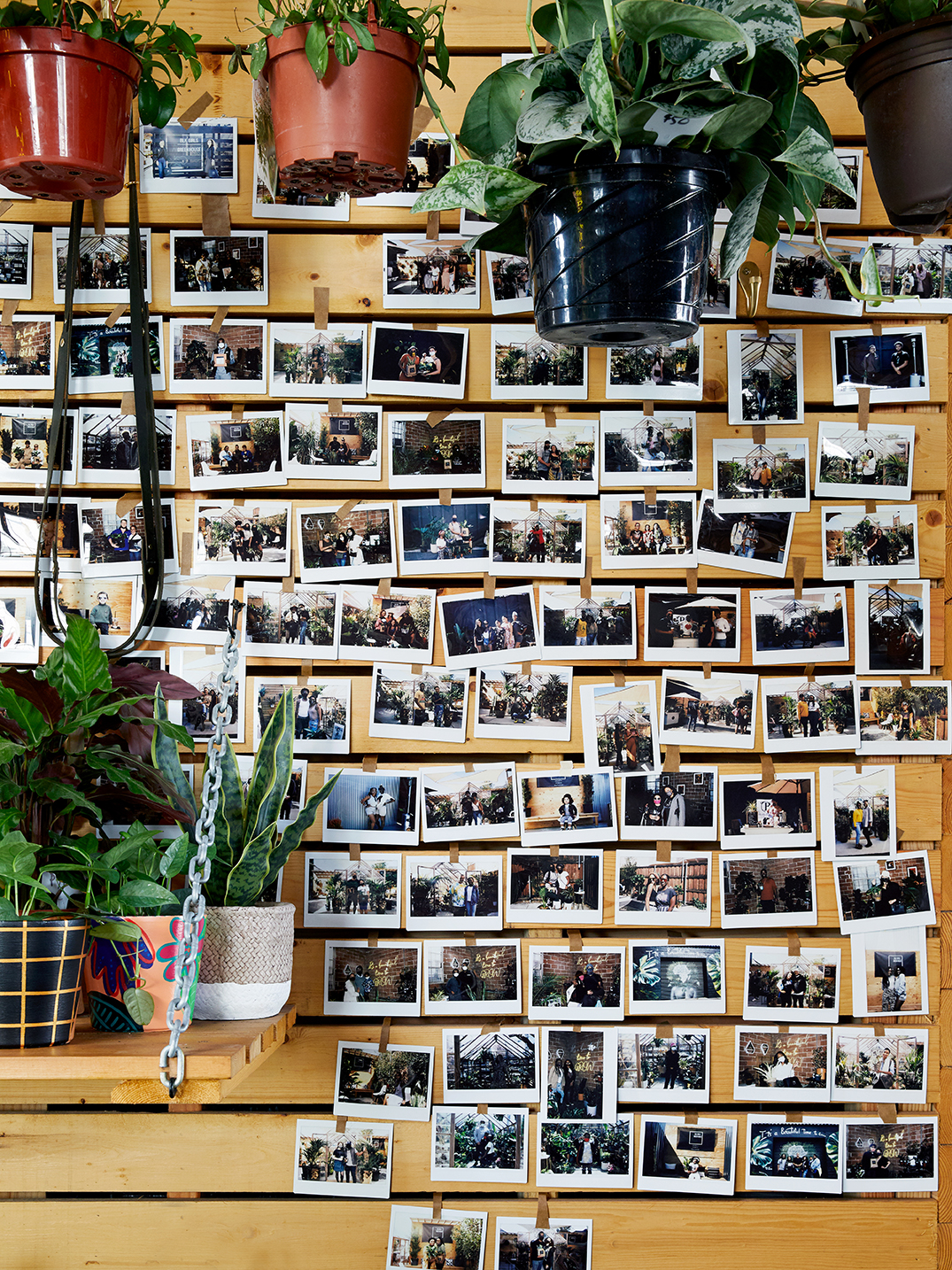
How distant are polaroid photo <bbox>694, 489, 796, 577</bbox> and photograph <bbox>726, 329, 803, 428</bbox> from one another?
181 mm

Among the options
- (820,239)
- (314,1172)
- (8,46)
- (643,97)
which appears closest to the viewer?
(643,97)

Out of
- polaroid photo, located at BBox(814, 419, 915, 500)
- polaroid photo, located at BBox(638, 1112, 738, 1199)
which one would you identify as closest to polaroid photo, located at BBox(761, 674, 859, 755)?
polaroid photo, located at BBox(814, 419, 915, 500)

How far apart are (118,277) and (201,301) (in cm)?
17

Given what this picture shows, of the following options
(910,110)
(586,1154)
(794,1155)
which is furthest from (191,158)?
(794,1155)

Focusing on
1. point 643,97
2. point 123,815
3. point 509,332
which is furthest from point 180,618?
point 643,97

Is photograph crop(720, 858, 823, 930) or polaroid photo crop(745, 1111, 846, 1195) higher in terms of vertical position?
photograph crop(720, 858, 823, 930)

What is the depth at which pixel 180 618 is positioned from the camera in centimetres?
184

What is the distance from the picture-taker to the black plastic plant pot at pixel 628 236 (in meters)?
1.28

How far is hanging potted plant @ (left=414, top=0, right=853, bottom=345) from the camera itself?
1181 mm

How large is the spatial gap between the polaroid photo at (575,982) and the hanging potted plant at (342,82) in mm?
1400

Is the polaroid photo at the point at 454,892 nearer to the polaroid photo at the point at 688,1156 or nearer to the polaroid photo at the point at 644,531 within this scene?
the polaroid photo at the point at 688,1156

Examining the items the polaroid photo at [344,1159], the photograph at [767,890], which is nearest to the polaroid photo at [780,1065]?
the photograph at [767,890]

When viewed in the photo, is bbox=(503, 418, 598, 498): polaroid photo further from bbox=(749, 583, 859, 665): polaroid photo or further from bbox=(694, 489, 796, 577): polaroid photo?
bbox=(749, 583, 859, 665): polaroid photo

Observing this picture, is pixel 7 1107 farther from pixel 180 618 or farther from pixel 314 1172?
pixel 180 618
